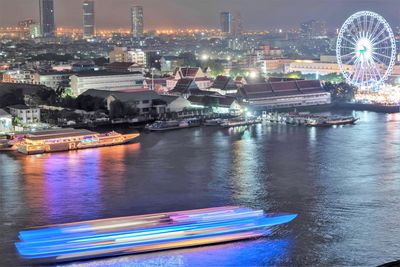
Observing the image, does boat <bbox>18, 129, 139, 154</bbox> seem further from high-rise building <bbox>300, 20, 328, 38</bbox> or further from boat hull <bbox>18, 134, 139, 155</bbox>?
high-rise building <bbox>300, 20, 328, 38</bbox>

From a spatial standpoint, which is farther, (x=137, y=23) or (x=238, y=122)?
(x=137, y=23)

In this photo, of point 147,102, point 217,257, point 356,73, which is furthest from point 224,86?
point 217,257

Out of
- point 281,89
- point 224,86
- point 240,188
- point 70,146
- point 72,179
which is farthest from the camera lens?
point 224,86

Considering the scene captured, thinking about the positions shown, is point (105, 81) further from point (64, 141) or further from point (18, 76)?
point (64, 141)

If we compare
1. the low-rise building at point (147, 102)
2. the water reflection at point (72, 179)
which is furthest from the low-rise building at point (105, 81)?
the water reflection at point (72, 179)

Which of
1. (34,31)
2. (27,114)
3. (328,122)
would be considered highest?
(34,31)

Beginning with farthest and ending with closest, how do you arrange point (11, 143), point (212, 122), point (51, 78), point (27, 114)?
1. point (51, 78)
2. point (212, 122)
3. point (27, 114)
4. point (11, 143)

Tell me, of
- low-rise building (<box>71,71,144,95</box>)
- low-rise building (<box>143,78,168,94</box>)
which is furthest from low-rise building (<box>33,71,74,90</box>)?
low-rise building (<box>143,78,168,94</box>)

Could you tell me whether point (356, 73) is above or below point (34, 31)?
below
